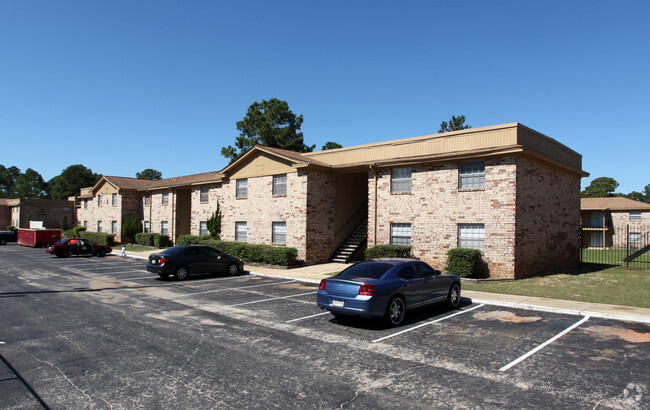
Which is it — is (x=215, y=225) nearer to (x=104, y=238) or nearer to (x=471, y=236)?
(x=104, y=238)

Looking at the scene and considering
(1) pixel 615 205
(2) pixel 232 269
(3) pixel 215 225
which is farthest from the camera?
(1) pixel 615 205

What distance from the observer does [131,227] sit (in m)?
38.4

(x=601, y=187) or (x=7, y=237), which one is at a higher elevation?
(x=601, y=187)

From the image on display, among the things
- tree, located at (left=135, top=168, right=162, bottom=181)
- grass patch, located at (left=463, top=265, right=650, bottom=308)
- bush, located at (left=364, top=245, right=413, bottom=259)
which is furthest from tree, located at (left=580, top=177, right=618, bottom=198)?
tree, located at (left=135, top=168, right=162, bottom=181)

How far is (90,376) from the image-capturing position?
6047mm

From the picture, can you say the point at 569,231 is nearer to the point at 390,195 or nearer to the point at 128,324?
the point at 390,195

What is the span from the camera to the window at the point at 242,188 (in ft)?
84.0

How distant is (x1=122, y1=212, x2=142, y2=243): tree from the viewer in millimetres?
38406

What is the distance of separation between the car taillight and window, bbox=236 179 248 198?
58.1ft

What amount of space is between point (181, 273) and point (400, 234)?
32.7 ft

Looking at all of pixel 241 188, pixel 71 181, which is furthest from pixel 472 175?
pixel 71 181

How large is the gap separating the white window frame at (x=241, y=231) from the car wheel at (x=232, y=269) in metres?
6.68

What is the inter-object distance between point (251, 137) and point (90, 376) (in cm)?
5178

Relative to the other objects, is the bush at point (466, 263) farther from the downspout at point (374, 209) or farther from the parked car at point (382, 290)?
the parked car at point (382, 290)
